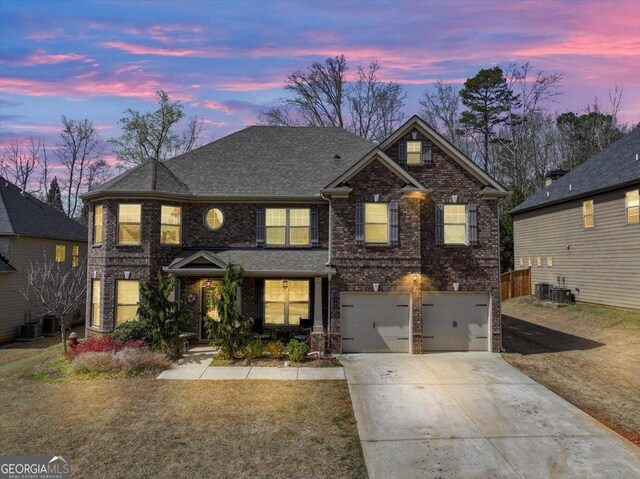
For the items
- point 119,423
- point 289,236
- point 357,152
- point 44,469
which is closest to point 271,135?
point 357,152

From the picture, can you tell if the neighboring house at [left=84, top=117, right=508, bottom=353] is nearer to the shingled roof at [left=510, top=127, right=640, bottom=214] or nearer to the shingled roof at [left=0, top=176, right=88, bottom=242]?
the shingled roof at [left=0, top=176, right=88, bottom=242]

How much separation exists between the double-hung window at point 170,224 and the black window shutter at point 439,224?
10568 millimetres

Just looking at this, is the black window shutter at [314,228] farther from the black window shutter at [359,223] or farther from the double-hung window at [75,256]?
the double-hung window at [75,256]

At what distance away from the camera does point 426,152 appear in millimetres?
15773

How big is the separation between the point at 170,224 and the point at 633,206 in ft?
72.2

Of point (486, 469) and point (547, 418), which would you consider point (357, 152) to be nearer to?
point (547, 418)

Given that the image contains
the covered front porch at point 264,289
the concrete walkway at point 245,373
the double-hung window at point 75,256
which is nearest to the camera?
the concrete walkway at point 245,373

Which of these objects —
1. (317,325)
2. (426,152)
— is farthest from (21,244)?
(426,152)

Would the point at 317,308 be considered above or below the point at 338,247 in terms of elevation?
below

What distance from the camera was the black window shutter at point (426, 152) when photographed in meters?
15.7

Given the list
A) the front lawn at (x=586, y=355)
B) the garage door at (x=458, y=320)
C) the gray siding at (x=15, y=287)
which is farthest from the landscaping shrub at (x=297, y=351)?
the gray siding at (x=15, y=287)

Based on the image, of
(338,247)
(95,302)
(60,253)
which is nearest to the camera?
(338,247)

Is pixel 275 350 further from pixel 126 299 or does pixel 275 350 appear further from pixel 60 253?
pixel 60 253

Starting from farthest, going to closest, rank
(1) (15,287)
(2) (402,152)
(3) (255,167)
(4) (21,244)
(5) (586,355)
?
(4) (21,244) < (1) (15,287) < (3) (255,167) < (2) (402,152) < (5) (586,355)
